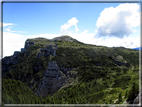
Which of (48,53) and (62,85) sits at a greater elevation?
(48,53)

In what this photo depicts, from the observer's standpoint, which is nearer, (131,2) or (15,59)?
(131,2)

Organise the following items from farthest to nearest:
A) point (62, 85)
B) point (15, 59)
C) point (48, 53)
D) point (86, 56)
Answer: point (15, 59), point (48, 53), point (86, 56), point (62, 85)

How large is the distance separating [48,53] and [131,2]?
253 feet

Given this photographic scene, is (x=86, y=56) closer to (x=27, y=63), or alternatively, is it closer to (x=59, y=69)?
(x=59, y=69)

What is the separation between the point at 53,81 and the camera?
54094 mm

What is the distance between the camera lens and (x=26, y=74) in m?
70.4

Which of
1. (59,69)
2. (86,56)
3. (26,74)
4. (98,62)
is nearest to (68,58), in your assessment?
(59,69)

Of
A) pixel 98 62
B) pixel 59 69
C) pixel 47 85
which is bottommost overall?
pixel 47 85

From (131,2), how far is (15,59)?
4251 inches

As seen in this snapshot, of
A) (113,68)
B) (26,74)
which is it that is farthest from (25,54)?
(113,68)

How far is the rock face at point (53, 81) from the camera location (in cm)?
5166

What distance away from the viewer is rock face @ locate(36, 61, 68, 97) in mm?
51656

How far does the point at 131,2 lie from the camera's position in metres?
5.44

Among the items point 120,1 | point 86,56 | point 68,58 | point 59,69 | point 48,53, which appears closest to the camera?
point 120,1
